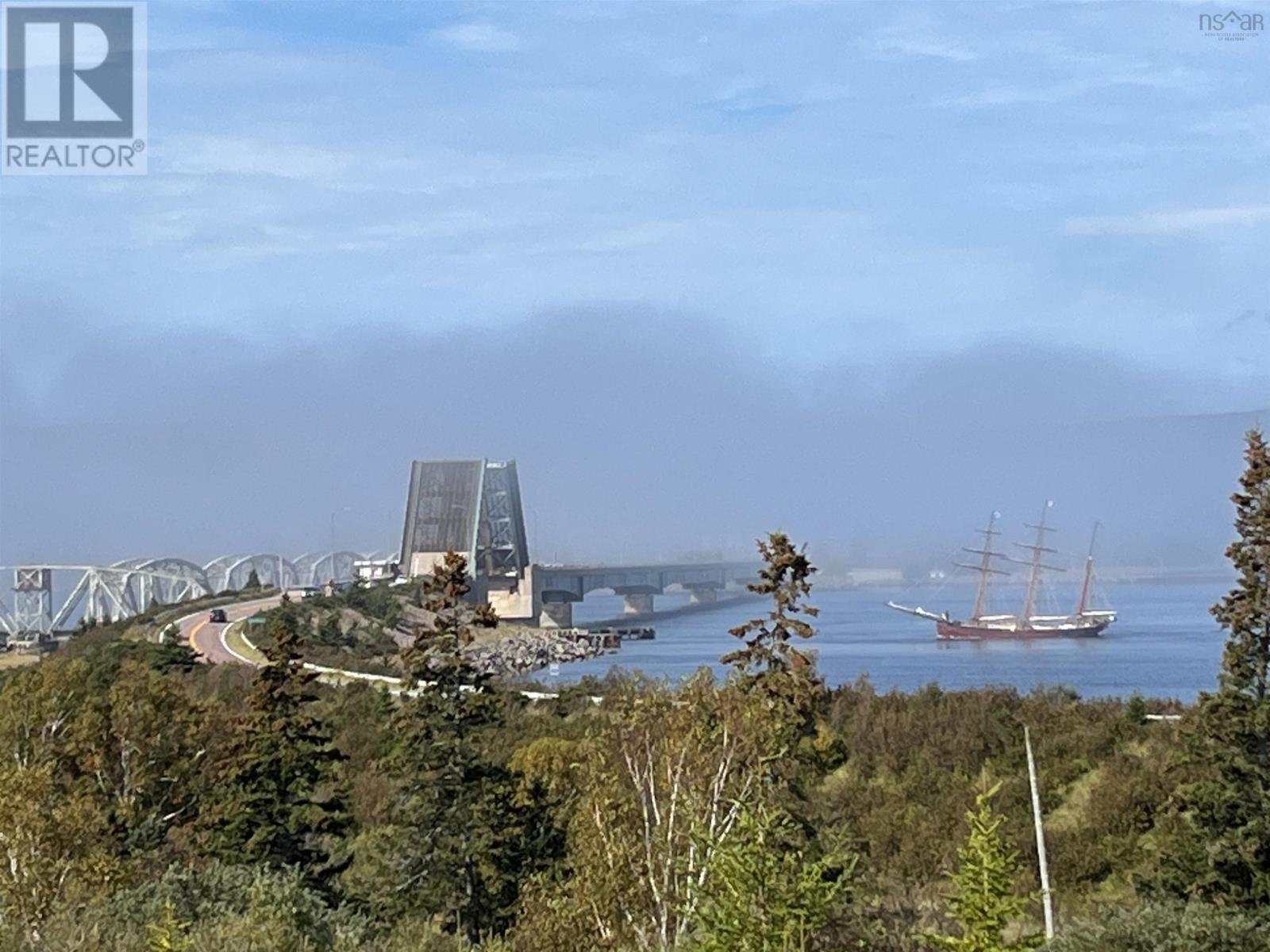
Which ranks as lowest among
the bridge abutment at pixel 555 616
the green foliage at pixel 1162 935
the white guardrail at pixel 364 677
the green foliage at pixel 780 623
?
the bridge abutment at pixel 555 616

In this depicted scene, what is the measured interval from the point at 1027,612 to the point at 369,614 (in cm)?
3326

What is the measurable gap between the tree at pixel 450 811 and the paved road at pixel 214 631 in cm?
2316

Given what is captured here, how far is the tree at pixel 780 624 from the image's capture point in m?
18.2

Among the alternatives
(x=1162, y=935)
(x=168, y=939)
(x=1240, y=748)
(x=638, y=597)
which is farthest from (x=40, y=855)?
(x=638, y=597)

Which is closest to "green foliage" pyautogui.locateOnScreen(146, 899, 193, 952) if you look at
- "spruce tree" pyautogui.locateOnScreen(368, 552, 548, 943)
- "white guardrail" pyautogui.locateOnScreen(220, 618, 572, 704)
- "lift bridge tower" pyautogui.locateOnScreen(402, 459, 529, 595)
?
"spruce tree" pyautogui.locateOnScreen(368, 552, 548, 943)

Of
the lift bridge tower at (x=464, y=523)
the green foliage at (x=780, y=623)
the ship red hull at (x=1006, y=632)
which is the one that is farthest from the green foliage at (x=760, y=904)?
the lift bridge tower at (x=464, y=523)

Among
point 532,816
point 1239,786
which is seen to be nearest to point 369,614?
point 532,816

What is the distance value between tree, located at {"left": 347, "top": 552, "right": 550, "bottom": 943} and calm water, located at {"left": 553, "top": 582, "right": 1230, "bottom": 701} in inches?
337

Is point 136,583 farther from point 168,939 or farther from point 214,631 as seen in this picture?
point 168,939

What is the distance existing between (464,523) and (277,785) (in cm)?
7187

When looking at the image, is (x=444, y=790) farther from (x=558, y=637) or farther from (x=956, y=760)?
(x=558, y=637)

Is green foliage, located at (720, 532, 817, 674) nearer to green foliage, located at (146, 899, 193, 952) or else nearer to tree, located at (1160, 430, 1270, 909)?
tree, located at (1160, 430, 1270, 909)

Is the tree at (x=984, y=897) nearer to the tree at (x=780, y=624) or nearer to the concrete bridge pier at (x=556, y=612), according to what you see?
the tree at (x=780, y=624)

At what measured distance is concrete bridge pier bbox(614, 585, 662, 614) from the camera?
101 m
